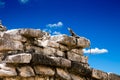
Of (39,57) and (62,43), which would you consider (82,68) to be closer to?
(62,43)

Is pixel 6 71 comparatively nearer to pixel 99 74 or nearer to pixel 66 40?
pixel 66 40

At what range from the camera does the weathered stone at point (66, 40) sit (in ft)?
44.1

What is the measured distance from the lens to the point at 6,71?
11.1 meters

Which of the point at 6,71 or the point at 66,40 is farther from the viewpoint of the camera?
the point at 66,40

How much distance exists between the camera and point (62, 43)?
44.5ft

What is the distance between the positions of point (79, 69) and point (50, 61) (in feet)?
6.01

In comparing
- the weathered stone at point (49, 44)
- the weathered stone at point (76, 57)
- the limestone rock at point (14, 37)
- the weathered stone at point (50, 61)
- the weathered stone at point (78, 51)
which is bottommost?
the weathered stone at point (50, 61)

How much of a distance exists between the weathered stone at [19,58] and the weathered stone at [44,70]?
2.03 feet

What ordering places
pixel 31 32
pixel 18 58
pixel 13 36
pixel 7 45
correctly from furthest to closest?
1. pixel 31 32
2. pixel 13 36
3. pixel 7 45
4. pixel 18 58

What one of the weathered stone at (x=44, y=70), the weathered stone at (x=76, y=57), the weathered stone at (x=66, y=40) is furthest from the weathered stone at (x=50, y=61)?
the weathered stone at (x=66, y=40)

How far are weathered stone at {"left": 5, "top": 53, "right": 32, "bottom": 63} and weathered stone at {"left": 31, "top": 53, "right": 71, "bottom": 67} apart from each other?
28 cm

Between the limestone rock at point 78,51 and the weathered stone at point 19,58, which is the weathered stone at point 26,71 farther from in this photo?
the limestone rock at point 78,51

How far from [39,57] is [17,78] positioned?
1.21 meters

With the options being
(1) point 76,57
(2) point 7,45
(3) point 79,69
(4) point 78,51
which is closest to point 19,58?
(2) point 7,45
